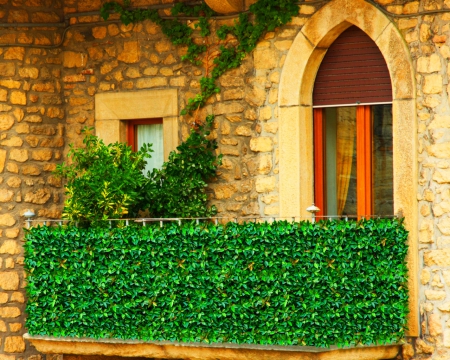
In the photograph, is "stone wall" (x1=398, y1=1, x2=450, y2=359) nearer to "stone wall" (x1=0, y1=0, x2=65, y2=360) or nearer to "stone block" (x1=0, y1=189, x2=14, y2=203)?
"stone wall" (x1=0, y1=0, x2=65, y2=360)

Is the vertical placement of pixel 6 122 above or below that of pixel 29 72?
below

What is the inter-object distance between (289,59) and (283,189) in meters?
1.30

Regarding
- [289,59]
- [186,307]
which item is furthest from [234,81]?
[186,307]

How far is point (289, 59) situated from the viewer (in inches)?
416

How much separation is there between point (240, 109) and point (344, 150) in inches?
45.6

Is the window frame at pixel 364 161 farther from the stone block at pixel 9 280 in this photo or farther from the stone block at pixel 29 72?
the stone block at pixel 9 280

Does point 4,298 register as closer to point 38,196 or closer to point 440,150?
point 38,196

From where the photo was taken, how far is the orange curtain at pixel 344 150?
34.7ft

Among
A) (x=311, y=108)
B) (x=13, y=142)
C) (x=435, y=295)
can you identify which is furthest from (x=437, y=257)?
(x=13, y=142)

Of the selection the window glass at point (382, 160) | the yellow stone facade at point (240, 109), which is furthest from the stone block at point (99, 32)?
the window glass at point (382, 160)

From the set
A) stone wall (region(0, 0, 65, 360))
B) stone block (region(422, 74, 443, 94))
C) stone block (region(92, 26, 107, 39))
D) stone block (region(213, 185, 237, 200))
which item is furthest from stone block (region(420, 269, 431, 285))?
stone block (region(92, 26, 107, 39))

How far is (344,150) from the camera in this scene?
34.9ft

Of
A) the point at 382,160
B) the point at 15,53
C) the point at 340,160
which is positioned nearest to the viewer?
the point at 382,160

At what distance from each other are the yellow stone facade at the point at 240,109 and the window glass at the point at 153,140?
218 millimetres
